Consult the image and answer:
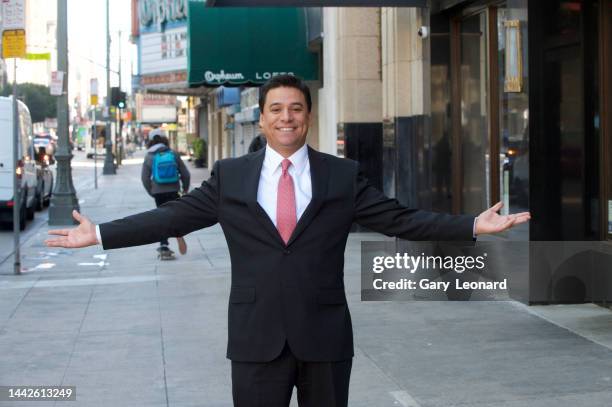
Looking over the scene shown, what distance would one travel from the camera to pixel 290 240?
3.87 m

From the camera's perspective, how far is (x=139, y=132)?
157m

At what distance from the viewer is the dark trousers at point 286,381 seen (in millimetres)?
3883

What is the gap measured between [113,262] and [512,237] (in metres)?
6.51

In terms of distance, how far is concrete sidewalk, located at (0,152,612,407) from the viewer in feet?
21.6

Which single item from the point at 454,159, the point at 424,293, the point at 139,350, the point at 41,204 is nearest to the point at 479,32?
the point at 454,159

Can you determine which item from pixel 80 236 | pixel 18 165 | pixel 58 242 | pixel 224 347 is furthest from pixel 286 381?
pixel 18 165

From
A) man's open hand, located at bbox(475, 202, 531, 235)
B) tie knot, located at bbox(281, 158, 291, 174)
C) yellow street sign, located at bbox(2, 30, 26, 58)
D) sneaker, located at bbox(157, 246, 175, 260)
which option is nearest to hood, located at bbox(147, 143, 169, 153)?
sneaker, located at bbox(157, 246, 175, 260)

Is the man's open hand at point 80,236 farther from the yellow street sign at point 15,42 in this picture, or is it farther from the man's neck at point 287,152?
the yellow street sign at point 15,42

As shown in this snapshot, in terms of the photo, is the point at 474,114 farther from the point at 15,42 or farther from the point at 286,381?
the point at 286,381

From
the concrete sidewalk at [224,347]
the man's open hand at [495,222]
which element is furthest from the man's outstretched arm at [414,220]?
the concrete sidewalk at [224,347]

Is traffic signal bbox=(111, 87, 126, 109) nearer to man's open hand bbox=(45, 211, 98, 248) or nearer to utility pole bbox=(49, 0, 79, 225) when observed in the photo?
utility pole bbox=(49, 0, 79, 225)

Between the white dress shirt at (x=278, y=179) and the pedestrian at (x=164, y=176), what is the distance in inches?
397

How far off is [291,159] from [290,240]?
33cm

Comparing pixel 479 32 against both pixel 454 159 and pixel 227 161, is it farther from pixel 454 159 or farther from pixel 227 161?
pixel 227 161
